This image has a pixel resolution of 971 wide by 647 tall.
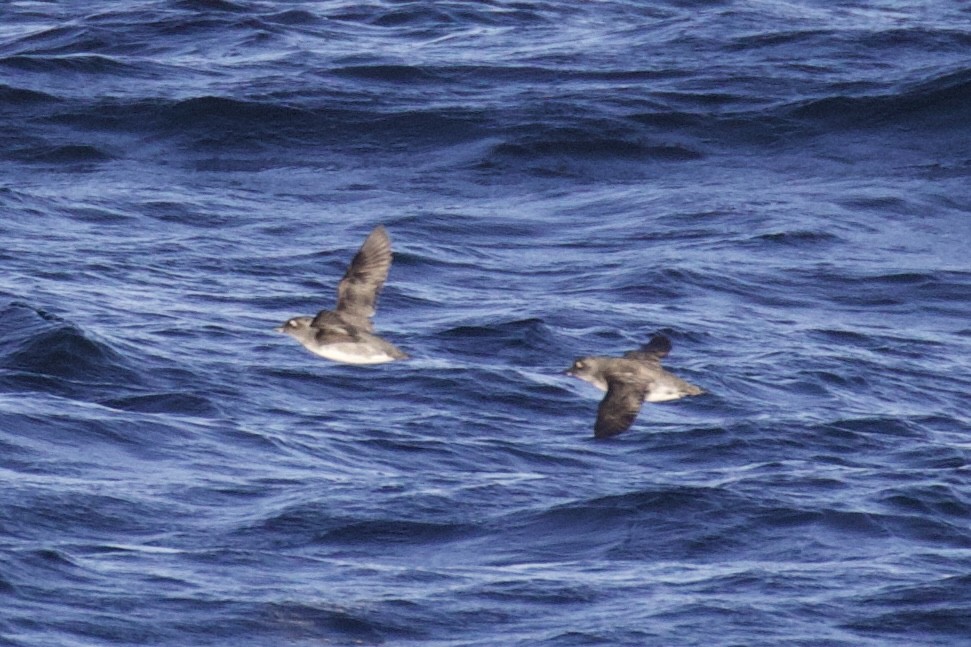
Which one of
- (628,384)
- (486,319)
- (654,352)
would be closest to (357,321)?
(628,384)

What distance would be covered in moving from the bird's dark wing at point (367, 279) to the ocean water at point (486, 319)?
283 centimetres

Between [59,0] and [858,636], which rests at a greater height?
[59,0]

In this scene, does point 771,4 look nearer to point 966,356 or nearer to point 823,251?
point 823,251

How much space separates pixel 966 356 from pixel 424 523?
719cm

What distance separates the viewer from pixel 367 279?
16.8 metres

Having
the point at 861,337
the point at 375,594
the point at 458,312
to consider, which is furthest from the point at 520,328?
the point at 375,594

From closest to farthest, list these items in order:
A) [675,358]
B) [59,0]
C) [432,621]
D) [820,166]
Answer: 1. [432,621]
2. [675,358]
3. [820,166]
4. [59,0]

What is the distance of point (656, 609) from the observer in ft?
61.3

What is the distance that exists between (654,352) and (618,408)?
216cm

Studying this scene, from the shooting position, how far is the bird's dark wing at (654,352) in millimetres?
→ 17797

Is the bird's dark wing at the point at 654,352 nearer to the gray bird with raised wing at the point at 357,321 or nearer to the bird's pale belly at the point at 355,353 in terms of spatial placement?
the gray bird with raised wing at the point at 357,321

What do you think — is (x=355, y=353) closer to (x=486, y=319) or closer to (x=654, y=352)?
(x=654, y=352)

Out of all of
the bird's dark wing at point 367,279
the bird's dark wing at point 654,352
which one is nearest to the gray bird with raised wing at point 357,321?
the bird's dark wing at point 367,279

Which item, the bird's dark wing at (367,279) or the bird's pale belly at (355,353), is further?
the bird's dark wing at (367,279)
